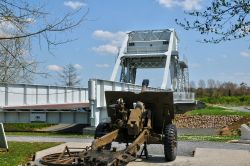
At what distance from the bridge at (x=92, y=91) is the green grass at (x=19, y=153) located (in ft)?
20.0

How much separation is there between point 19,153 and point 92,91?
1110cm

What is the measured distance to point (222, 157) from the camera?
12.6m

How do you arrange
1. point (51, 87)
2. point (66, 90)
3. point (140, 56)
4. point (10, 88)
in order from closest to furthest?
point (10, 88)
point (51, 87)
point (66, 90)
point (140, 56)

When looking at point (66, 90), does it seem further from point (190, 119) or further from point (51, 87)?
point (190, 119)

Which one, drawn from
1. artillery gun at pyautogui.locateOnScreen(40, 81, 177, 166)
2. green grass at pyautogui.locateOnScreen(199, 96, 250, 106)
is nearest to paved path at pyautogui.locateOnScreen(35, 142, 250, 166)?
artillery gun at pyautogui.locateOnScreen(40, 81, 177, 166)

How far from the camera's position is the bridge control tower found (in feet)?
233

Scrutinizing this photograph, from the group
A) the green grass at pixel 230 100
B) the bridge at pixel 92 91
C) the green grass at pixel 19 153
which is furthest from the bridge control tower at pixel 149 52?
the green grass at pixel 19 153

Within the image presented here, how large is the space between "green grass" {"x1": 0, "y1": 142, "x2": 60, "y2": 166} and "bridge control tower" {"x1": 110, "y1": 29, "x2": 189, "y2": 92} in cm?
5317

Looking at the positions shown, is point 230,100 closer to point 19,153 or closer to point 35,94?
point 35,94

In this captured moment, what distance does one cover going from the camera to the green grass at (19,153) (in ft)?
38.4

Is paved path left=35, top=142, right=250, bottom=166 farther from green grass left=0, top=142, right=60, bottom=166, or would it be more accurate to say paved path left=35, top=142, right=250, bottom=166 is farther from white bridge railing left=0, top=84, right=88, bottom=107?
white bridge railing left=0, top=84, right=88, bottom=107

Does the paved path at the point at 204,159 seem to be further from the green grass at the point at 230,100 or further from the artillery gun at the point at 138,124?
the green grass at the point at 230,100

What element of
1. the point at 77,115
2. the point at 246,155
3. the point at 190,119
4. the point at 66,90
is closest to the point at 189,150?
the point at 246,155

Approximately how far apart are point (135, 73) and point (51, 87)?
44617mm
